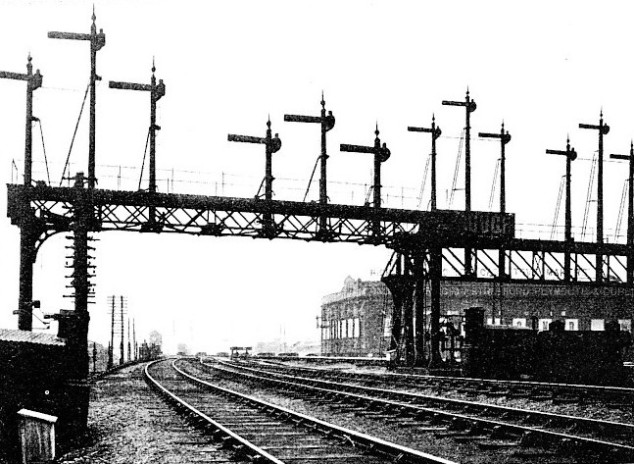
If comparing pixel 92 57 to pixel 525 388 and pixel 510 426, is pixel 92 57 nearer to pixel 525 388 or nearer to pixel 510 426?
pixel 525 388

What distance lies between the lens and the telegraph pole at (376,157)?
32188mm

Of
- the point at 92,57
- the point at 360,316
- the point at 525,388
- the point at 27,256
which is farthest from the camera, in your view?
the point at 360,316

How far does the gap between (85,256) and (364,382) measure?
1034cm

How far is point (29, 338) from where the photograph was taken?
38.4ft

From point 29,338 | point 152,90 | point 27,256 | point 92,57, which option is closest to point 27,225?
point 27,256

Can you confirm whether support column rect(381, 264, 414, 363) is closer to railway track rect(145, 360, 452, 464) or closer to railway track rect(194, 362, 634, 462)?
railway track rect(194, 362, 634, 462)

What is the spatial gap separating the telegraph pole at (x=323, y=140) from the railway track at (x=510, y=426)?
45.0 feet

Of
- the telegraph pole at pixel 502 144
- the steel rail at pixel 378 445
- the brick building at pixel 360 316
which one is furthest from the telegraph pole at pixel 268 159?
the brick building at pixel 360 316

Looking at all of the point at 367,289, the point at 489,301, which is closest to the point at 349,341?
the point at 367,289

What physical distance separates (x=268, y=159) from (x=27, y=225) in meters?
9.39

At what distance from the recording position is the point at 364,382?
25.8 metres

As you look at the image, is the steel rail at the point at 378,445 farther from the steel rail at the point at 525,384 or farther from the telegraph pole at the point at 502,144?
the telegraph pole at the point at 502,144

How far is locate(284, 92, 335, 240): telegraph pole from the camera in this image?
3127 cm

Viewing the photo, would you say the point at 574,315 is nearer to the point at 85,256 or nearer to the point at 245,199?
the point at 245,199
